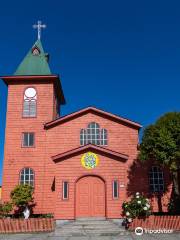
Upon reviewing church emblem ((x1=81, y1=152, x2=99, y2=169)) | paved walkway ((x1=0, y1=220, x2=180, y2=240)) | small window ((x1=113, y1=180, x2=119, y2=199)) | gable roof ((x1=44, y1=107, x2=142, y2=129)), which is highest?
gable roof ((x1=44, y1=107, x2=142, y2=129))

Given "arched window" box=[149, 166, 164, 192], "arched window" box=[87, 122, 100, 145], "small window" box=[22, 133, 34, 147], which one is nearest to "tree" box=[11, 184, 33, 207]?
"small window" box=[22, 133, 34, 147]

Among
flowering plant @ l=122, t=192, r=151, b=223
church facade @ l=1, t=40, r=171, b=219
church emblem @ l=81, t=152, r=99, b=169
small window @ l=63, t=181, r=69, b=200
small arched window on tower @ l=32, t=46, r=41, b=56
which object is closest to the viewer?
flowering plant @ l=122, t=192, r=151, b=223

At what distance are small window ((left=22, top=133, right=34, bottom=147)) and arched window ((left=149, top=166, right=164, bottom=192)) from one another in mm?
9610

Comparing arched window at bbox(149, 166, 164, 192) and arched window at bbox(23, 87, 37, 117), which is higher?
arched window at bbox(23, 87, 37, 117)

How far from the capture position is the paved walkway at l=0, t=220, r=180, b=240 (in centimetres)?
1752

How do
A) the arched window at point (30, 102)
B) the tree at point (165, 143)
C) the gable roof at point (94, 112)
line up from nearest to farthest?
the tree at point (165, 143)
the gable roof at point (94, 112)
the arched window at point (30, 102)

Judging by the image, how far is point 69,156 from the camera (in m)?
24.3

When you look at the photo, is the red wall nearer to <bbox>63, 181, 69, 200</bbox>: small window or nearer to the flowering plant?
<bbox>63, 181, 69, 200</bbox>: small window

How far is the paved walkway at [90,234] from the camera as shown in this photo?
57.5ft

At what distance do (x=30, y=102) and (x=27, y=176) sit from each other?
6.28 m

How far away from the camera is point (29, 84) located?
95.5 feet

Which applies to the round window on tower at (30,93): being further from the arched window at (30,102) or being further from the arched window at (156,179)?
the arched window at (156,179)

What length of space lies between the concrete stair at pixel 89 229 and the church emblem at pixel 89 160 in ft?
12.8

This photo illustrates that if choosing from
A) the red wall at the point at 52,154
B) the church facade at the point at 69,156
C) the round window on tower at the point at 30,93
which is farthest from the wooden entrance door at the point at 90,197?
the round window on tower at the point at 30,93
